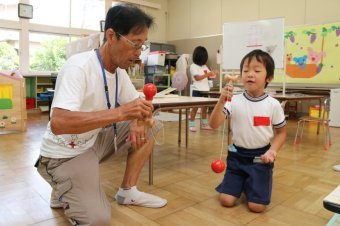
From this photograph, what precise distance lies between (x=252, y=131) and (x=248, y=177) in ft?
0.84

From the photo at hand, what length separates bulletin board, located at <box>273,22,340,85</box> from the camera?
16.5ft

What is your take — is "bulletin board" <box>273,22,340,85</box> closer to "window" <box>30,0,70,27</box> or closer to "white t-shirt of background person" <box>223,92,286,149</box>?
"white t-shirt of background person" <box>223,92,286,149</box>

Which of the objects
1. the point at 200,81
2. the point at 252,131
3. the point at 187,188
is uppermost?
the point at 200,81

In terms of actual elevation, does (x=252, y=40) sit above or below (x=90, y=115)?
above

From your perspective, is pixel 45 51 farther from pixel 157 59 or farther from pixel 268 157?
pixel 268 157

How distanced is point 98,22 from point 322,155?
5.87 metres

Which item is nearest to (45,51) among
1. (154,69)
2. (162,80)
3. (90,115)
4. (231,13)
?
(154,69)

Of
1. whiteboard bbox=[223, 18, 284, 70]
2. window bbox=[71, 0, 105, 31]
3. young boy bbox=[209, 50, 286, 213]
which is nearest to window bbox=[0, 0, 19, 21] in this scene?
window bbox=[71, 0, 105, 31]

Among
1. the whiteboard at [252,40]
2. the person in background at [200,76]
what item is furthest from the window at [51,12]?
the whiteboard at [252,40]

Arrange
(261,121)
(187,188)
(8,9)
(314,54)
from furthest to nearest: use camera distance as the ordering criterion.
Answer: (8,9) < (314,54) < (187,188) < (261,121)

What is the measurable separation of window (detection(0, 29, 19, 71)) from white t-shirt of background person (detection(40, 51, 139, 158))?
5292mm

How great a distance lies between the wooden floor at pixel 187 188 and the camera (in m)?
1.45

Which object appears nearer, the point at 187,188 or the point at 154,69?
the point at 187,188

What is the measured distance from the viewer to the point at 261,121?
1647 millimetres
